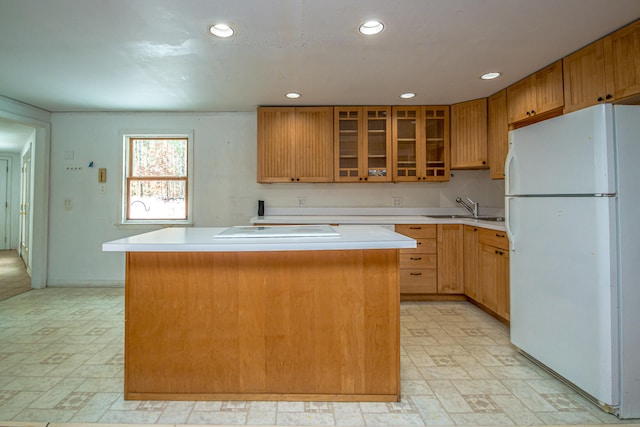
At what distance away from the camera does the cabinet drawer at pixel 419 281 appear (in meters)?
3.59

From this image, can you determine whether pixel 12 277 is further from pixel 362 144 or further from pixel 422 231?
pixel 422 231

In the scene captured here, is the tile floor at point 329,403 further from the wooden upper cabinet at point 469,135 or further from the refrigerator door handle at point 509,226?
the wooden upper cabinet at point 469,135

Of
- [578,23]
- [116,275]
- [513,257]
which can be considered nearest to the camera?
[578,23]

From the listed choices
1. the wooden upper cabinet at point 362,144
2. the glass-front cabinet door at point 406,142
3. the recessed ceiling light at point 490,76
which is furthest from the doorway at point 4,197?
the recessed ceiling light at point 490,76

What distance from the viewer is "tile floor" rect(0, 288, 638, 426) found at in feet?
5.40

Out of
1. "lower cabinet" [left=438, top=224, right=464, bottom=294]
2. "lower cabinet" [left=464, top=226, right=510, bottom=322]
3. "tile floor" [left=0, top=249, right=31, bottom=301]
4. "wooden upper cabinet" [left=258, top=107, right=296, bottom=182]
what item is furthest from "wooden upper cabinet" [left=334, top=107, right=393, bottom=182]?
"tile floor" [left=0, top=249, right=31, bottom=301]

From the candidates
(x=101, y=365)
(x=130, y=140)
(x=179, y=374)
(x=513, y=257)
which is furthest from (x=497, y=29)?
(x=130, y=140)

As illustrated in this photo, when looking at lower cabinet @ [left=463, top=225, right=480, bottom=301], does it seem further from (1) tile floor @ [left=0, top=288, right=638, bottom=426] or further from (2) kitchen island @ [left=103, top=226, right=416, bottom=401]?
(2) kitchen island @ [left=103, top=226, right=416, bottom=401]

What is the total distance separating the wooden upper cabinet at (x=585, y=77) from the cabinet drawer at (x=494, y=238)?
1119 millimetres

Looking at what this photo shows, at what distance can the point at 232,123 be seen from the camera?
13.8ft

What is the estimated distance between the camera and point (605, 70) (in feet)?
7.22

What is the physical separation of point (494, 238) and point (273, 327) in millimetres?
2281

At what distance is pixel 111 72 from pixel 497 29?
3164 millimetres

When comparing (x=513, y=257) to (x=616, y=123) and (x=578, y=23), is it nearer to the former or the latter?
(x=616, y=123)
